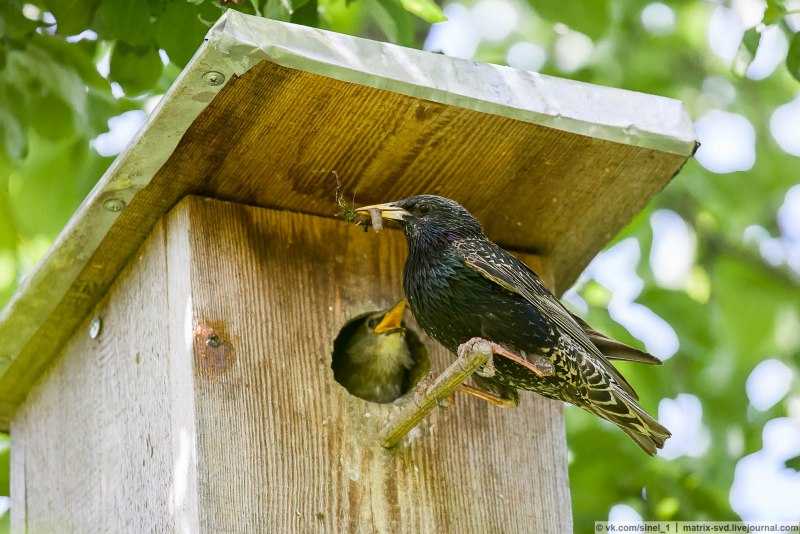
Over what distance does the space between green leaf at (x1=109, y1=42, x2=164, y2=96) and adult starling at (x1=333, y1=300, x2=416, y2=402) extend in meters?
1.04

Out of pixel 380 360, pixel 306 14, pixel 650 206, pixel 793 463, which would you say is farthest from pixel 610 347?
pixel 650 206

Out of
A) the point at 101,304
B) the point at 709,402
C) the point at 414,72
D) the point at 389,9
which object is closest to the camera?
the point at 414,72

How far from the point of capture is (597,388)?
3447mm

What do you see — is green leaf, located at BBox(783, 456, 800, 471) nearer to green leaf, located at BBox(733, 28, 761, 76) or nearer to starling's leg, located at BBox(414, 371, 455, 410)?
starling's leg, located at BBox(414, 371, 455, 410)

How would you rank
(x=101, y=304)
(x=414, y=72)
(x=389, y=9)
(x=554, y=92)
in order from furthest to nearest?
1. (x=101, y=304)
2. (x=389, y=9)
3. (x=554, y=92)
4. (x=414, y=72)

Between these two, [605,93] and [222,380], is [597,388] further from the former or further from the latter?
[222,380]

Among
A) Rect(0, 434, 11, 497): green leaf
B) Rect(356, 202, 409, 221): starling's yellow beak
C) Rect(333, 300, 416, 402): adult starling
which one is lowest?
Rect(0, 434, 11, 497): green leaf

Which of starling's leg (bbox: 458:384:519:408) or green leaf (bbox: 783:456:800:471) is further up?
green leaf (bbox: 783:456:800:471)

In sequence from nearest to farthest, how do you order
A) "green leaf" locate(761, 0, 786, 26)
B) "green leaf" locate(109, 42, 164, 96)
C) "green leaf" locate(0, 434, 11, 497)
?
"green leaf" locate(761, 0, 786, 26) → "green leaf" locate(109, 42, 164, 96) → "green leaf" locate(0, 434, 11, 497)

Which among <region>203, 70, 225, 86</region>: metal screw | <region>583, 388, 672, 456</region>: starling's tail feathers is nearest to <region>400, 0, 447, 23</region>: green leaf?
<region>203, 70, 225, 86</region>: metal screw

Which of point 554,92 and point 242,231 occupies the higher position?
point 554,92

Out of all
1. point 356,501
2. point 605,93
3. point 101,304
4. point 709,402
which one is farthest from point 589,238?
point 709,402

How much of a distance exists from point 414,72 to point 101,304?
1.40 meters

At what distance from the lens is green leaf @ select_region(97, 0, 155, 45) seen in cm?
354
